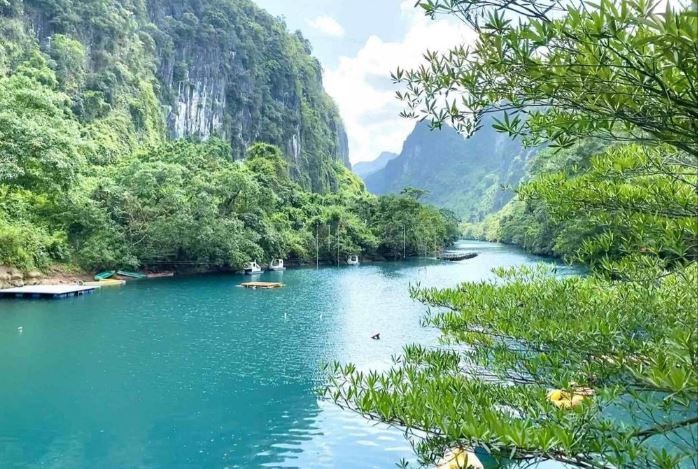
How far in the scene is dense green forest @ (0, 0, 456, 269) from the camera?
890 inches

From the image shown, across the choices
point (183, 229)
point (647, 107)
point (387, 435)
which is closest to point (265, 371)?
point (387, 435)

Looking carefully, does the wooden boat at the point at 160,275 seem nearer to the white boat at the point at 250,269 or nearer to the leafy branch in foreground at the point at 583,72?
the white boat at the point at 250,269

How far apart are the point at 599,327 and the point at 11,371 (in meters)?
12.6

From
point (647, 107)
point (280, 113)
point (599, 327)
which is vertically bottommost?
point (599, 327)

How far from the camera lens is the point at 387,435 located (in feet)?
27.2

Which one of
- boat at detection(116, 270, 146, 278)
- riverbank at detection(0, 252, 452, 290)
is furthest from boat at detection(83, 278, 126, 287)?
boat at detection(116, 270, 146, 278)

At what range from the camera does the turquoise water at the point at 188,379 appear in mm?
7625

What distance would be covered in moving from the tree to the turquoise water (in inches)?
191

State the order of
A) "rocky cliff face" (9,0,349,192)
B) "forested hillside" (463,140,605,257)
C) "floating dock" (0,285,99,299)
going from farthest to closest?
1. "rocky cliff face" (9,0,349,192)
2. "floating dock" (0,285,99,299)
3. "forested hillside" (463,140,605,257)

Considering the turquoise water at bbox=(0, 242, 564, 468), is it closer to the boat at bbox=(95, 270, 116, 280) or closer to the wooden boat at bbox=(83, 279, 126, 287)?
the wooden boat at bbox=(83, 279, 126, 287)

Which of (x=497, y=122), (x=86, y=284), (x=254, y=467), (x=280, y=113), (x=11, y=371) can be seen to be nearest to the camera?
(x=497, y=122)

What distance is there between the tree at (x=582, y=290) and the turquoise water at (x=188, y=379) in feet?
15.9

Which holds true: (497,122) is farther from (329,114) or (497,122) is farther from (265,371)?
(329,114)

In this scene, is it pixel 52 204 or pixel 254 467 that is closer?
pixel 254 467
